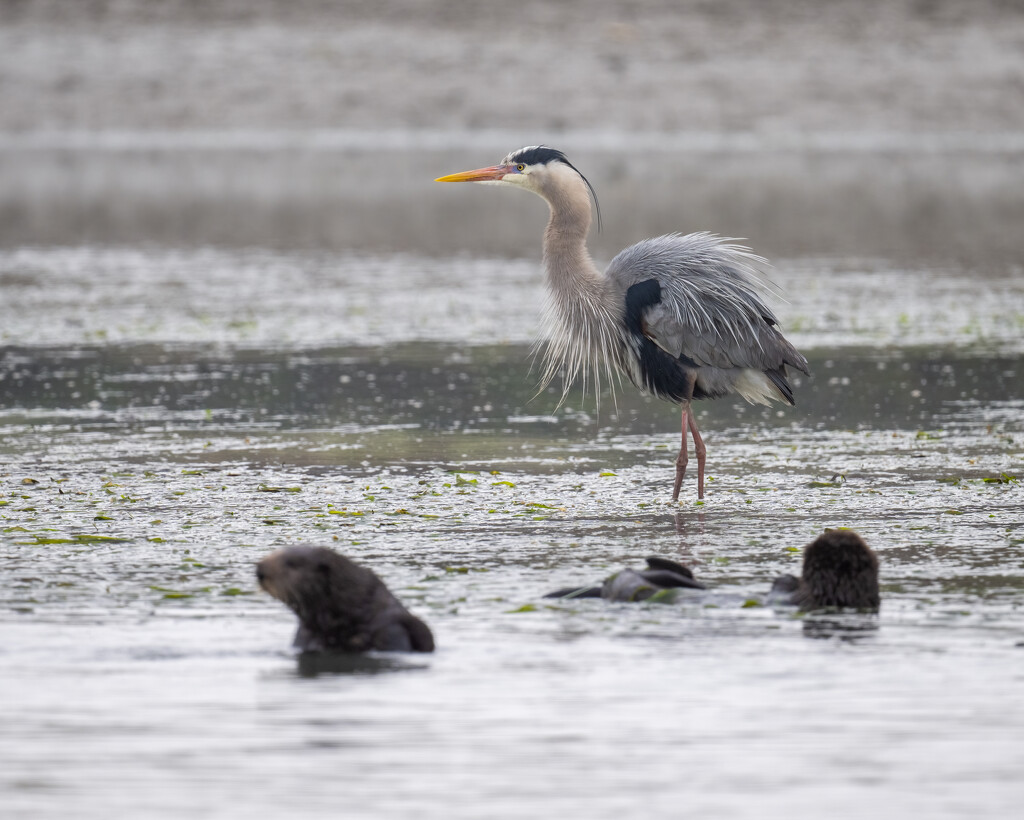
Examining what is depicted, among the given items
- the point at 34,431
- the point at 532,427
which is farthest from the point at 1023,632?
the point at 34,431

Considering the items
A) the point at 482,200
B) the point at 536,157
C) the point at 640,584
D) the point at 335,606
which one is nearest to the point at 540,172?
the point at 536,157

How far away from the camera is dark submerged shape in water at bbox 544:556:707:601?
24.5 ft

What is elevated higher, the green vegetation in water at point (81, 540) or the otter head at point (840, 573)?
the otter head at point (840, 573)

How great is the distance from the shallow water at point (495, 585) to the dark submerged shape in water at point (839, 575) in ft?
0.53

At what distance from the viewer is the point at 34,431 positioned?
12375 mm

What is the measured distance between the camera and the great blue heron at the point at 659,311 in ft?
33.2

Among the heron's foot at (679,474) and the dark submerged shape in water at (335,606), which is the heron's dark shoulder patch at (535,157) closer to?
the heron's foot at (679,474)

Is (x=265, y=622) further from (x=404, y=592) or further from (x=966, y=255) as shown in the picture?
(x=966, y=255)

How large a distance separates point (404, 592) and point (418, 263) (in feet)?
56.3

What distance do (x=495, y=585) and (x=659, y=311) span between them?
2.76 metres

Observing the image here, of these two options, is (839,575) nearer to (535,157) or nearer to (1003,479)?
(1003,479)

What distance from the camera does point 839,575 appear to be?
7.23 m

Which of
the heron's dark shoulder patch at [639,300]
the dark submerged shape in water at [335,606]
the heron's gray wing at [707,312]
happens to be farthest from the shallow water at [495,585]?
the heron's dark shoulder patch at [639,300]

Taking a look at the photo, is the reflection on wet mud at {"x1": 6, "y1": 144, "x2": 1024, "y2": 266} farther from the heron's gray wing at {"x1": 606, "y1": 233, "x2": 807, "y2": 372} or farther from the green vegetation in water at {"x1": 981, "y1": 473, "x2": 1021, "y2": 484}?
the heron's gray wing at {"x1": 606, "y1": 233, "x2": 807, "y2": 372}
